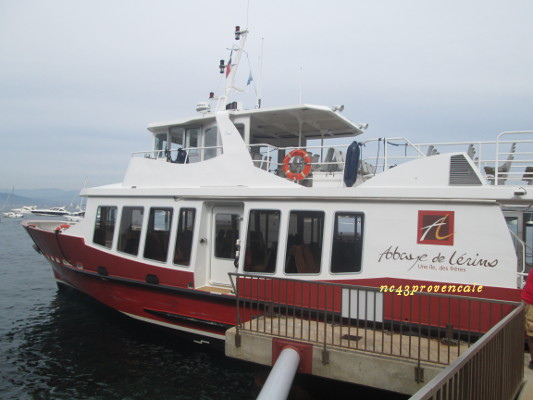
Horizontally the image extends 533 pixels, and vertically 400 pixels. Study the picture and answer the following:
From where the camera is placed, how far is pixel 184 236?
7980mm

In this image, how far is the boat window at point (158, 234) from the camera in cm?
817

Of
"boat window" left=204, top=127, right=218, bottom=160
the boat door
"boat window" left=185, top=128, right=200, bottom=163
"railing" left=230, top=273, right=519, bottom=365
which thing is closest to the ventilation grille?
"railing" left=230, top=273, right=519, bottom=365

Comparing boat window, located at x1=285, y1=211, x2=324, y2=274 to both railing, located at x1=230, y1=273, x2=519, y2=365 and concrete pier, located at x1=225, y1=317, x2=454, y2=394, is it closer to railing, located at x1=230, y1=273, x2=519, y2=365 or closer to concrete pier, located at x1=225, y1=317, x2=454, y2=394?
railing, located at x1=230, y1=273, x2=519, y2=365

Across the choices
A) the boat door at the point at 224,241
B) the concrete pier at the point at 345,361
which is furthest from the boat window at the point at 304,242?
the concrete pier at the point at 345,361

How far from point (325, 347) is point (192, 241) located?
3557 millimetres

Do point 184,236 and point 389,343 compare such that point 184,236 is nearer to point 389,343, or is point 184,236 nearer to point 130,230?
point 130,230

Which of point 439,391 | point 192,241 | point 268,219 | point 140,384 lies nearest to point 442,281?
point 268,219

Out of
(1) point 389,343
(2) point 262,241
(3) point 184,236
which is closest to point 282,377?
(1) point 389,343

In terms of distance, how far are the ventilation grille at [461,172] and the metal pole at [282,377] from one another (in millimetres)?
3291

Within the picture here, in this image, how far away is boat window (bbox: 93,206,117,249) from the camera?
9023 mm

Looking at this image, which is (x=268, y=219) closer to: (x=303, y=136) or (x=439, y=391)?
(x=303, y=136)

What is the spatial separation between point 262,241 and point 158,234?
7.35 feet

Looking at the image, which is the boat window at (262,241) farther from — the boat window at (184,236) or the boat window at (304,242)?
the boat window at (184,236)

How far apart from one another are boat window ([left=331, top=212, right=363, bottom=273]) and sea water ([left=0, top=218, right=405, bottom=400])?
1.65 metres
